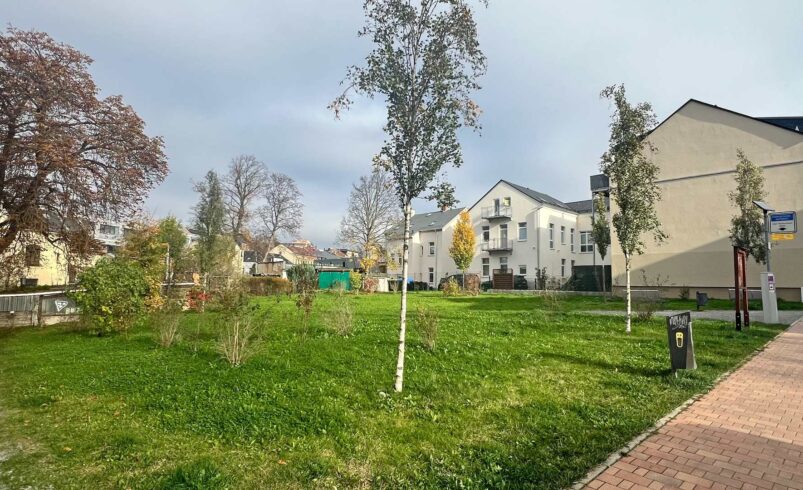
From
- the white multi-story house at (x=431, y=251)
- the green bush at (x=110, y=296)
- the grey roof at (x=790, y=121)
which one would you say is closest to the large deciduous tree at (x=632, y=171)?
the green bush at (x=110, y=296)

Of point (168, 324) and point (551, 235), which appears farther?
point (551, 235)

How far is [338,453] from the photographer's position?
396 centimetres

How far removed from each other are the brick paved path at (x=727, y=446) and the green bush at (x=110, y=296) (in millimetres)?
11492

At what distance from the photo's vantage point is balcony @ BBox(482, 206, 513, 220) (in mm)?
43122

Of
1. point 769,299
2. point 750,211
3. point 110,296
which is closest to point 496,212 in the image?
point 750,211

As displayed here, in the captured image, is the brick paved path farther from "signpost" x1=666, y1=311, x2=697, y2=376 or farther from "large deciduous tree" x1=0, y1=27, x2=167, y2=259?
"large deciduous tree" x1=0, y1=27, x2=167, y2=259

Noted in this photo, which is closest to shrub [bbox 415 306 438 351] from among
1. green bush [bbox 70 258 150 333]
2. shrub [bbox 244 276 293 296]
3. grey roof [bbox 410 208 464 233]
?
green bush [bbox 70 258 150 333]

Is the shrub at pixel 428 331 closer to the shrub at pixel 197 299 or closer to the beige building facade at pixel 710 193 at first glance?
the shrub at pixel 197 299

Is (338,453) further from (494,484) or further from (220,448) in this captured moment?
(494,484)

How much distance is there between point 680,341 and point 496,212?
3786 centimetres

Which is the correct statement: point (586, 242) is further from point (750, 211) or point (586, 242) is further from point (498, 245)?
point (750, 211)

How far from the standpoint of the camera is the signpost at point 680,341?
6.89m

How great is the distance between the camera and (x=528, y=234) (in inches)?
1625

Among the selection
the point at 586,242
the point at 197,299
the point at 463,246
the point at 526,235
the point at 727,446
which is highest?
the point at 526,235
